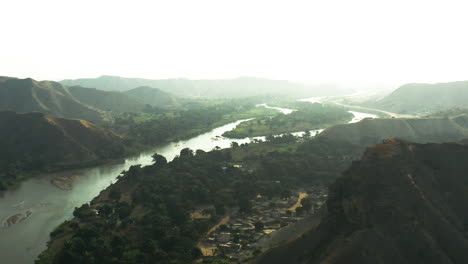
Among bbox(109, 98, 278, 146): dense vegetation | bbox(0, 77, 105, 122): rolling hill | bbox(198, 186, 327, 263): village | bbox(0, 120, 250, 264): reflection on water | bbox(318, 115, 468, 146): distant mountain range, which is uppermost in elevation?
bbox(0, 77, 105, 122): rolling hill

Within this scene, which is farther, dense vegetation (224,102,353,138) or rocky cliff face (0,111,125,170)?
dense vegetation (224,102,353,138)

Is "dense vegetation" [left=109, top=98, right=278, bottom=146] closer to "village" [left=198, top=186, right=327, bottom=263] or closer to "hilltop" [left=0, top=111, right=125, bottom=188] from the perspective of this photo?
"hilltop" [left=0, top=111, right=125, bottom=188]

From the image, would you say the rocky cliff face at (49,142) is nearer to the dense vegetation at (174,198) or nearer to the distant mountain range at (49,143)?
the distant mountain range at (49,143)

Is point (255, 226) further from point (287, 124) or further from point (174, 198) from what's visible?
point (287, 124)

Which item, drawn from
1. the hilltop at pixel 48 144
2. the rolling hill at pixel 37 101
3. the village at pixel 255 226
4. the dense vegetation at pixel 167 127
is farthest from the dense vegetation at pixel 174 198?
the rolling hill at pixel 37 101

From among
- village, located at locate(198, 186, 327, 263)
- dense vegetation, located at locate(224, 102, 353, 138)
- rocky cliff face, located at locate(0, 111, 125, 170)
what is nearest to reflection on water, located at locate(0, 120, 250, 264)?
rocky cliff face, located at locate(0, 111, 125, 170)

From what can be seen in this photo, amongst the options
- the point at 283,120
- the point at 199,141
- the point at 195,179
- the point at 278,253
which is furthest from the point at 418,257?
the point at 283,120
